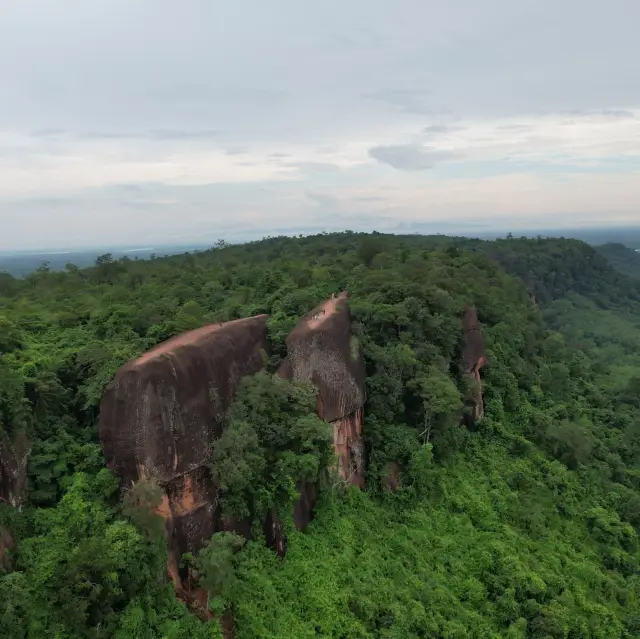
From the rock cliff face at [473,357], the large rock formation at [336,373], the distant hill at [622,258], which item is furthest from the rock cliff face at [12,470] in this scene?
the distant hill at [622,258]

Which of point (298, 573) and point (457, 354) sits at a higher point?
point (457, 354)

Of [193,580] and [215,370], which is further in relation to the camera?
[215,370]

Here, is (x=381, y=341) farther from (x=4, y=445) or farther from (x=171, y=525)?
(x=4, y=445)

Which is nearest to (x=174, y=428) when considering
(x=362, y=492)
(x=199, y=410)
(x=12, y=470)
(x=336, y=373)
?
(x=199, y=410)

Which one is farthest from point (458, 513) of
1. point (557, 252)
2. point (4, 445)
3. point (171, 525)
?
point (557, 252)

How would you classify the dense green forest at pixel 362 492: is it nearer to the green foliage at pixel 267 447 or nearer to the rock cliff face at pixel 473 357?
the green foliage at pixel 267 447

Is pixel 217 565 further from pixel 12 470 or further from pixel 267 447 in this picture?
pixel 12 470

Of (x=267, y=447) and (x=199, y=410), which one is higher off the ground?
(x=199, y=410)
